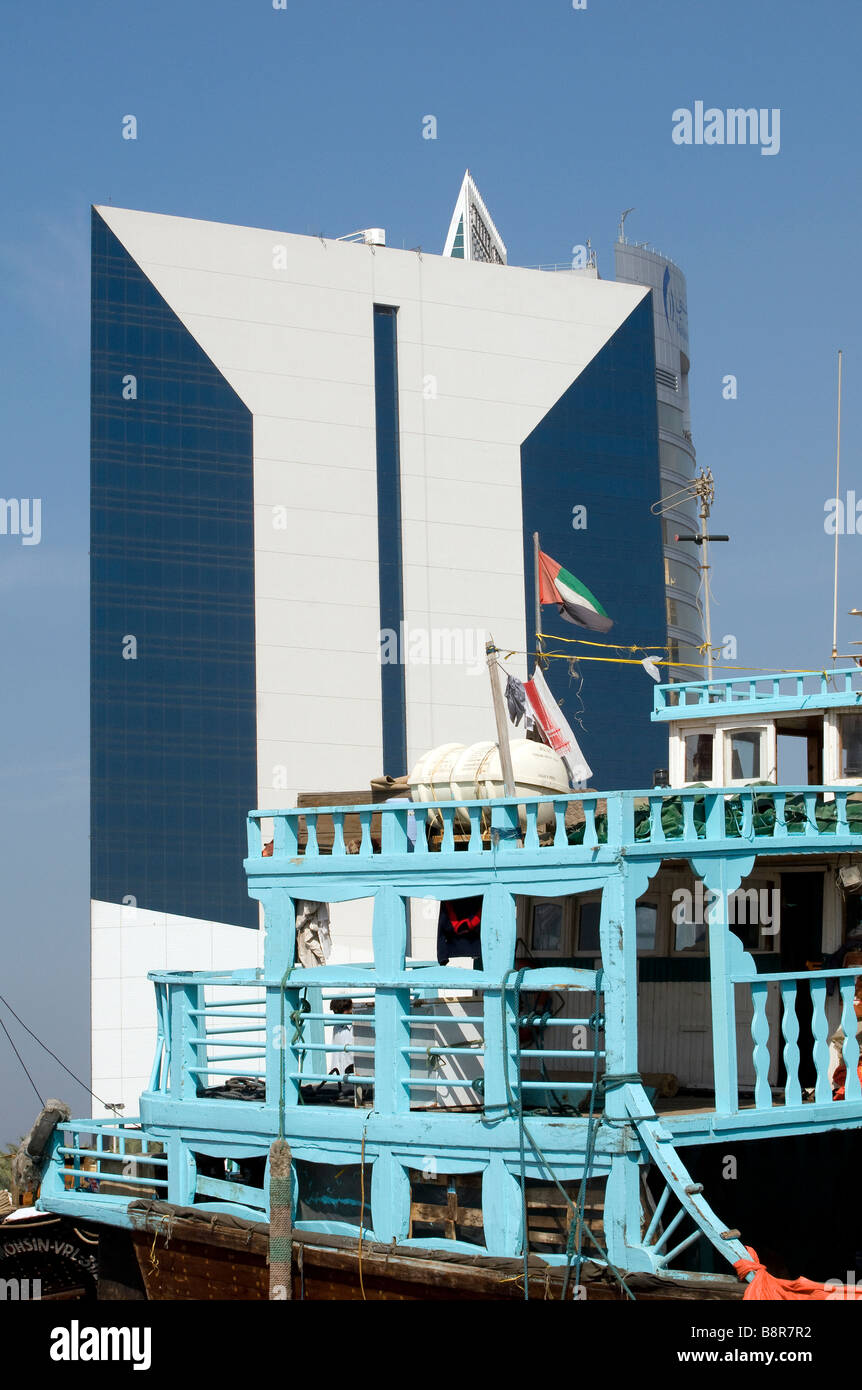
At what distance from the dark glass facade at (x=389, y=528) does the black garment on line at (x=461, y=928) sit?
35.4 m

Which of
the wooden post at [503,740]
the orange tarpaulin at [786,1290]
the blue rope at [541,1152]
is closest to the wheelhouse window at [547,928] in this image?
the wooden post at [503,740]

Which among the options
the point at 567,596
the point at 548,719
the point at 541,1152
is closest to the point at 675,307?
the point at 567,596

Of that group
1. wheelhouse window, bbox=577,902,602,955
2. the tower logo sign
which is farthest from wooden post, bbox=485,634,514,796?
the tower logo sign

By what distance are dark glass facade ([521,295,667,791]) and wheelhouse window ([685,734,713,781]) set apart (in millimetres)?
33977

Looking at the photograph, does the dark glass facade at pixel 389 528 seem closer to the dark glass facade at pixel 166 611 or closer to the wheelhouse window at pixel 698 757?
the dark glass facade at pixel 166 611

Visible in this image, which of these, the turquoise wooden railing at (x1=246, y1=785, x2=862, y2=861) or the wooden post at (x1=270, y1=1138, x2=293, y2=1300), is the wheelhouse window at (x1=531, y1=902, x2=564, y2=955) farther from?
the wooden post at (x1=270, y1=1138, x2=293, y2=1300)

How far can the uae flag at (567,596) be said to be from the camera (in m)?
21.9

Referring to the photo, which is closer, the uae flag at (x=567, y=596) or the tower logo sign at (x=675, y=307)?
the uae flag at (x=567, y=596)

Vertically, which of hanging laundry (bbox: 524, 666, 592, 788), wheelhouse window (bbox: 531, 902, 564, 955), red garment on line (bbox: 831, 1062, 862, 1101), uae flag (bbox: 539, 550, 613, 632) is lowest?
red garment on line (bbox: 831, 1062, 862, 1101)

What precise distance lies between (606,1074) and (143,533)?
39205 mm

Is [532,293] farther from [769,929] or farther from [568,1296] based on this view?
→ [568,1296]

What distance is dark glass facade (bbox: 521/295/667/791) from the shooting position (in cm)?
5712

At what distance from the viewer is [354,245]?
5619cm
